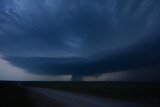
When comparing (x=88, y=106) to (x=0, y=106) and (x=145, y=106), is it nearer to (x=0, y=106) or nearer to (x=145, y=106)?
(x=145, y=106)

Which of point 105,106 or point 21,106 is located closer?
point 105,106

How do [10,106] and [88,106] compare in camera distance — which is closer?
[88,106]

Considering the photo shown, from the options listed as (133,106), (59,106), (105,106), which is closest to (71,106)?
(59,106)

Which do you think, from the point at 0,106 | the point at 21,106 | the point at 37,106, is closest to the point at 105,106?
the point at 37,106

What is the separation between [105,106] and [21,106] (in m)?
8.65

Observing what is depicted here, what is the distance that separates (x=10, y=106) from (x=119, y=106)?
10680 millimetres

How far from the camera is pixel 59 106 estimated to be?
75.2 ft

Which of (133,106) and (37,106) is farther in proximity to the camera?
(37,106)

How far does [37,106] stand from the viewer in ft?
80.2

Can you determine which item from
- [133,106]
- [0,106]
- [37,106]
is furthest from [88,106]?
[0,106]

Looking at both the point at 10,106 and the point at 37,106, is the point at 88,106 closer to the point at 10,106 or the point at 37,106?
the point at 37,106

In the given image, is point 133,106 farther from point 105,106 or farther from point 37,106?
point 37,106

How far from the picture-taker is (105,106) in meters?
22.0

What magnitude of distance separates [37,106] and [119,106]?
26.2 feet
